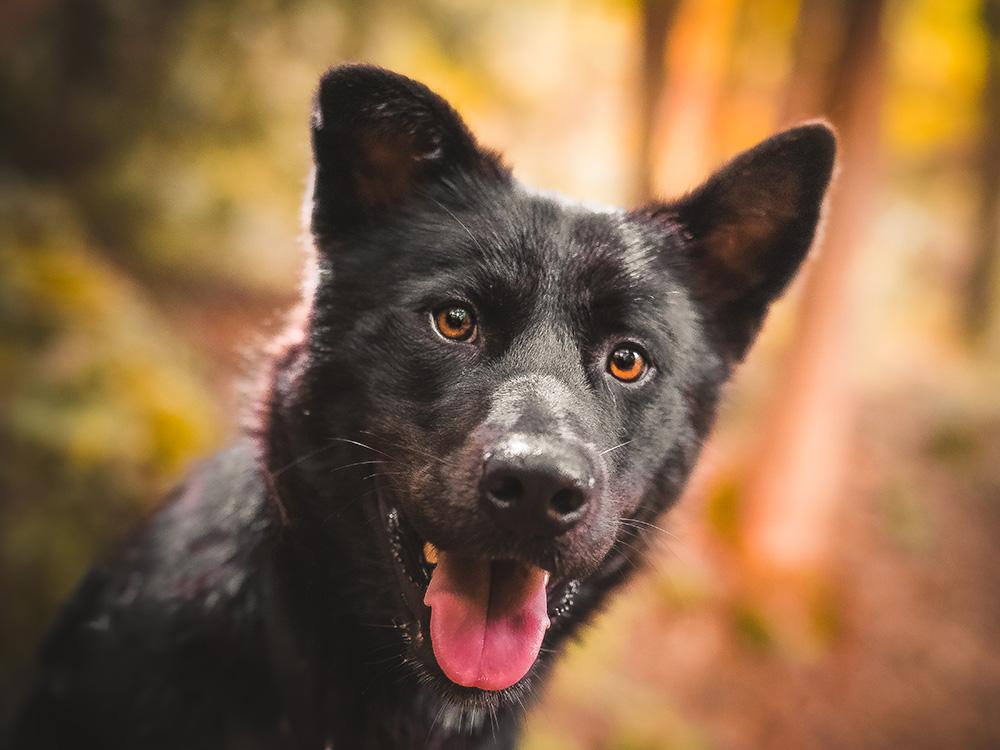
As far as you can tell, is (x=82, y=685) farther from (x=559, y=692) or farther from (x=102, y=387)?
(x=559, y=692)

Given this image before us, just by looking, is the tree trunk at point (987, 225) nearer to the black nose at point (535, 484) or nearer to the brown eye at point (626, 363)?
the brown eye at point (626, 363)

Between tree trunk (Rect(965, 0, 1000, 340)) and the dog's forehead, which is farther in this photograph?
tree trunk (Rect(965, 0, 1000, 340))

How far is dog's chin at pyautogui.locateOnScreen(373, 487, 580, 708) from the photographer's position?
5.51 ft

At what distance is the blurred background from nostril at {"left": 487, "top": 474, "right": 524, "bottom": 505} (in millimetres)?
944

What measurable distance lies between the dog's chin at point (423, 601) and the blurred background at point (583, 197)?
61 centimetres

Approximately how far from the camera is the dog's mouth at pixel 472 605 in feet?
5.46

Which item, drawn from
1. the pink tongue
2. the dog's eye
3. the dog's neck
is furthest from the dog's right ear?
the pink tongue

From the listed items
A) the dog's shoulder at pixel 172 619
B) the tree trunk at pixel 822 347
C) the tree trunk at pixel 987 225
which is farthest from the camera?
the tree trunk at pixel 987 225

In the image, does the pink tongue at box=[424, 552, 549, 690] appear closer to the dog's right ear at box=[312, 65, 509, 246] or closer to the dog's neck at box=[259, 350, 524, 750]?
the dog's neck at box=[259, 350, 524, 750]

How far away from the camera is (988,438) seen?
7676 mm

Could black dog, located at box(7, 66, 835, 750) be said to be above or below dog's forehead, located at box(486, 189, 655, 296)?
below

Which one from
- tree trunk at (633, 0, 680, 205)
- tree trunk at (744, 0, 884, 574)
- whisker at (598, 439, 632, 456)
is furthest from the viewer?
tree trunk at (633, 0, 680, 205)

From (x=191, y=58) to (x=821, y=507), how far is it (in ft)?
18.2

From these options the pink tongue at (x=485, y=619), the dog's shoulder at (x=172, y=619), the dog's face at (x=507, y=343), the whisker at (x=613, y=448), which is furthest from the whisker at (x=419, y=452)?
the dog's shoulder at (x=172, y=619)
